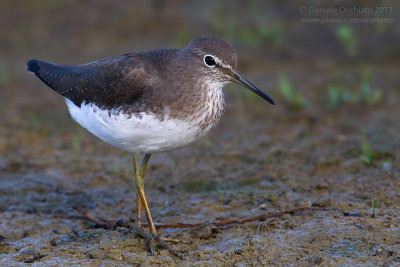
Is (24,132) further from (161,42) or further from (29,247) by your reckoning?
(161,42)

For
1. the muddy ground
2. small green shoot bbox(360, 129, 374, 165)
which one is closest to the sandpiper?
the muddy ground

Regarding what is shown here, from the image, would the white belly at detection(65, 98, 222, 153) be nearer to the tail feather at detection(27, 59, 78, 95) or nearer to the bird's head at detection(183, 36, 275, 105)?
the bird's head at detection(183, 36, 275, 105)

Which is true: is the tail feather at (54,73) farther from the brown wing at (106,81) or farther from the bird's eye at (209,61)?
the bird's eye at (209,61)

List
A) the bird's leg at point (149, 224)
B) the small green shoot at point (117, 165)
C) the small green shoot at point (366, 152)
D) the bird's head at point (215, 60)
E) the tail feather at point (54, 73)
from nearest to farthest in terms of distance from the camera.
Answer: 1. the bird's leg at point (149, 224)
2. the bird's head at point (215, 60)
3. the tail feather at point (54, 73)
4. the small green shoot at point (366, 152)
5. the small green shoot at point (117, 165)

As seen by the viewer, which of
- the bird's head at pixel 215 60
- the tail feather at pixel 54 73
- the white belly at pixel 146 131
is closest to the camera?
the white belly at pixel 146 131

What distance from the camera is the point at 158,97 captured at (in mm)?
4777

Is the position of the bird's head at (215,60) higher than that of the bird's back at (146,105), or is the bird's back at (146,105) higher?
the bird's head at (215,60)

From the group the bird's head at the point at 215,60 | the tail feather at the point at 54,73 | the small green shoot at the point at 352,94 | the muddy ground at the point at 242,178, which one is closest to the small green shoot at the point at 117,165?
the muddy ground at the point at 242,178

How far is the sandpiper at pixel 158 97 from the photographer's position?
473cm

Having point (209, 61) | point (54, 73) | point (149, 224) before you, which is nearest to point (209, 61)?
point (209, 61)

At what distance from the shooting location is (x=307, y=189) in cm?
583

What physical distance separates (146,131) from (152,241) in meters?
1.05

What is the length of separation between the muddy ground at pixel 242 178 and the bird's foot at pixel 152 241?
0.06 meters

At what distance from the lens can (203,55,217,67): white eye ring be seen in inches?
200
